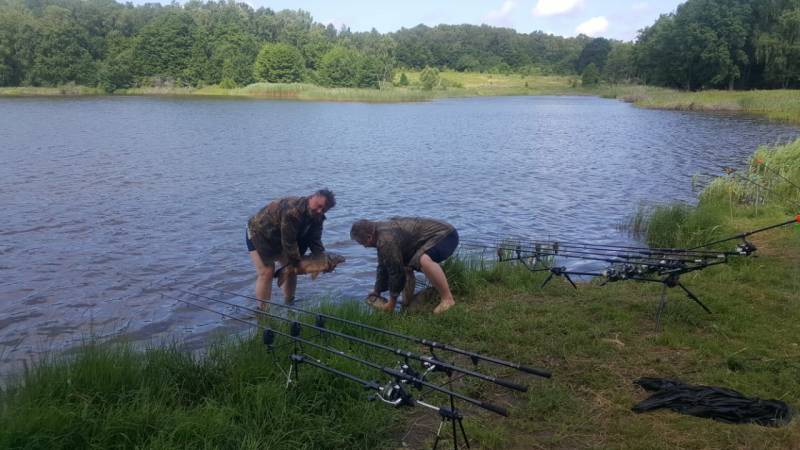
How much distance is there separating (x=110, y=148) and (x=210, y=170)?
642 centimetres

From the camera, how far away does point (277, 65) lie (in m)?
96.9

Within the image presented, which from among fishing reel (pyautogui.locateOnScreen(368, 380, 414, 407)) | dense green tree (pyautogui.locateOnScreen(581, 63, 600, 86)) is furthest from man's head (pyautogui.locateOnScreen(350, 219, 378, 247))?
dense green tree (pyautogui.locateOnScreen(581, 63, 600, 86))

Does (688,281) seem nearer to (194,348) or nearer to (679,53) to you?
(194,348)

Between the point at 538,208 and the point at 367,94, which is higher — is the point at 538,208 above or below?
below

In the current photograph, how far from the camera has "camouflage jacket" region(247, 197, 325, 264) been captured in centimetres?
708

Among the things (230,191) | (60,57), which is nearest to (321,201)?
(230,191)

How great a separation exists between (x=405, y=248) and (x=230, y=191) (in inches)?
438

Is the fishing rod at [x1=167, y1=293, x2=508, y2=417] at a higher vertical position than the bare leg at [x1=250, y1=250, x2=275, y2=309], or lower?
higher

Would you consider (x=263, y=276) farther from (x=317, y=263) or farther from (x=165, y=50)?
(x=165, y=50)

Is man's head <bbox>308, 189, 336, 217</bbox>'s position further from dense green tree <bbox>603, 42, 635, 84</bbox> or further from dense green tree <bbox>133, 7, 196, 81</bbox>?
dense green tree <bbox>603, 42, 635, 84</bbox>

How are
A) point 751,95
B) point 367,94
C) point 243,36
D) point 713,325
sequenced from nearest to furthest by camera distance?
point 713,325, point 751,95, point 367,94, point 243,36

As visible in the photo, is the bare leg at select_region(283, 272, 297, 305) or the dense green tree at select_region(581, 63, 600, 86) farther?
the dense green tree at select_region(581, 63, 600, 86)

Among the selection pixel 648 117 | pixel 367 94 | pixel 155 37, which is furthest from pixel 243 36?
pixel 648 117

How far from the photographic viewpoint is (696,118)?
43438mm
